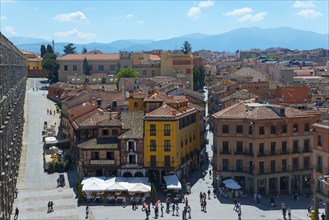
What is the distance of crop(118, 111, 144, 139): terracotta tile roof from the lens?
2942 inches

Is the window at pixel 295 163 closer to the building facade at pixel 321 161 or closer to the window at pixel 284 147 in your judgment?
the window at pixel 284 147

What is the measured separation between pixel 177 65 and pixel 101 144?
93984mm

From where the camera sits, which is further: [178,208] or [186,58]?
[186,58]

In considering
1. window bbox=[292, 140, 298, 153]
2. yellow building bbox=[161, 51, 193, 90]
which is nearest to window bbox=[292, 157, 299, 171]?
window bbox=[292, 140, 298, 153]

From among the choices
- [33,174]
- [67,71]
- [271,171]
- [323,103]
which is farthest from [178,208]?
[67,71]

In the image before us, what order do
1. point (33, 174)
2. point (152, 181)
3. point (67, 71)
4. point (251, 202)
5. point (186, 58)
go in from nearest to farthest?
1. point (251, 202)
2. point (152, 181)
3. point (33, 174)
4. point (186, 58)
5. point (67, 71)

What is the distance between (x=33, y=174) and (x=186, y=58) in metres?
92.2

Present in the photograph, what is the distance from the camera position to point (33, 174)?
265 ft

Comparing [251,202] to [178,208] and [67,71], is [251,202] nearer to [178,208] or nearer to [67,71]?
[178,208]

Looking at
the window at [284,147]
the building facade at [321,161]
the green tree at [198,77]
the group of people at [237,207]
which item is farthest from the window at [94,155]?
the green tree at [198,77]

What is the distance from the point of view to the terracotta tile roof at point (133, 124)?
2942 inches

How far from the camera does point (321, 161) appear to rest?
190 feet

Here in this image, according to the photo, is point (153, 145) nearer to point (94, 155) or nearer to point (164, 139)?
point (164, 139)

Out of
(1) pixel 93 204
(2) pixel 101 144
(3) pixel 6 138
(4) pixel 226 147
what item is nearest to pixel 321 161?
(4) pixel 226 147
